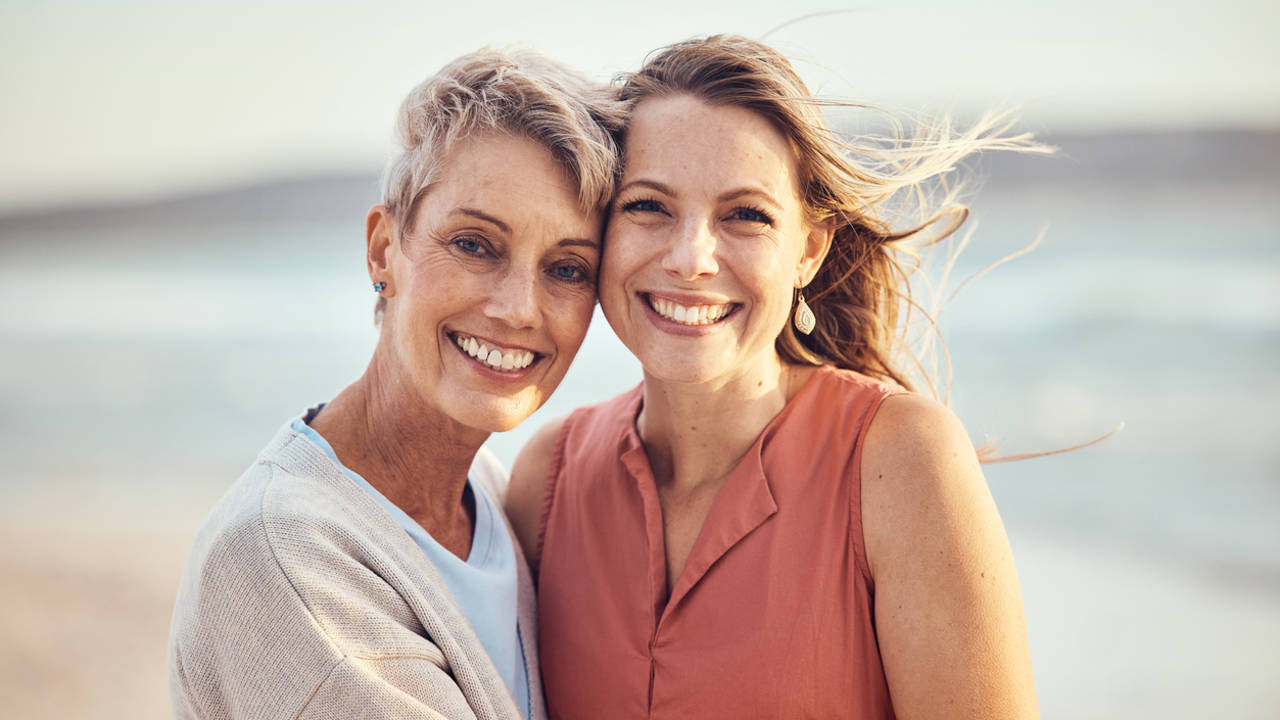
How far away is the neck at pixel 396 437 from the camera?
2404mm

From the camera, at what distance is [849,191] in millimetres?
2535

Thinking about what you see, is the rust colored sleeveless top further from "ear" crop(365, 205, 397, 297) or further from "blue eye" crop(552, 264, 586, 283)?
"ear" crop(365, 205, 397, 297)

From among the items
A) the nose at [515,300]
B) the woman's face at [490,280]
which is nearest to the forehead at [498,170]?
the woman's face at [490,280]

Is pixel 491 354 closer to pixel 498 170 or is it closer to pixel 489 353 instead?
pixel 489 353

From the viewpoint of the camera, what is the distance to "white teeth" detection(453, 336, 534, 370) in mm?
2328

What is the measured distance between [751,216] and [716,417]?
1.74 feet

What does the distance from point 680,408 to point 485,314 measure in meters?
0.60

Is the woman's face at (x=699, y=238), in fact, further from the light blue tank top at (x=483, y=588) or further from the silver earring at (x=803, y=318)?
the light blue tank top at (x=483, y=588)

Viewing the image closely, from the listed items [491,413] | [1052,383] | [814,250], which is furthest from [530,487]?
[1052,383]

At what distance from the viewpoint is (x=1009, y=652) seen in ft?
6.84

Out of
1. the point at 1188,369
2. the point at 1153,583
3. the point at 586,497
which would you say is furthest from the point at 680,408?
the point at 1188,369

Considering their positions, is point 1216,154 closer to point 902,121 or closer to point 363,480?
point 902,121

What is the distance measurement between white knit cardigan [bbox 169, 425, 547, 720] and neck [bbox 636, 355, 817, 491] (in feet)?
2.32

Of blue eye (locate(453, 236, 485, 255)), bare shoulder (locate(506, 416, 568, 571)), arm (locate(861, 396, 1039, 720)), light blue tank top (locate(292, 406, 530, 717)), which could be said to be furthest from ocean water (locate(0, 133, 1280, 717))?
blue eye (locate(453, 236, 485, 255))
